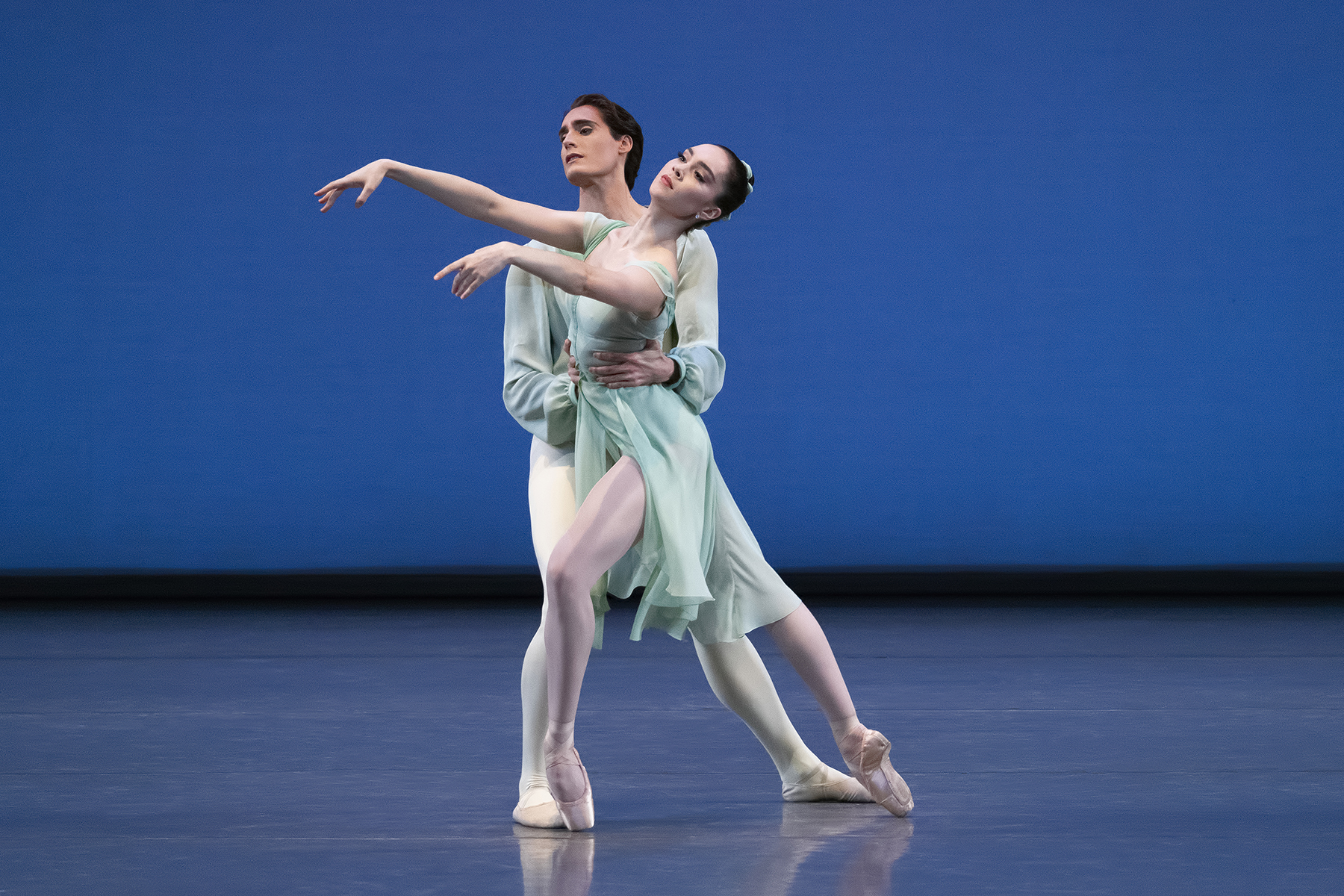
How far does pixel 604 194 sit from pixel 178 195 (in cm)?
362

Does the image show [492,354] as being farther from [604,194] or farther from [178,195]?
[604,194]

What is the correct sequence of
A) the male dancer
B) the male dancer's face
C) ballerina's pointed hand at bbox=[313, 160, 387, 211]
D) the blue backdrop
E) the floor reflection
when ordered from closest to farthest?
the floor reflection
ballerina's pointed hand at bbox=[313, 160, 387, 211]
the male dancer
the male dancer's face
the blue backdrop

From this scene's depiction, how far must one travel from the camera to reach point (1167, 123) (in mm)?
5680

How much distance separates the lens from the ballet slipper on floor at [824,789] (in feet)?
8.35

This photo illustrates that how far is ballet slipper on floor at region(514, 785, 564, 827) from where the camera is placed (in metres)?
2.37

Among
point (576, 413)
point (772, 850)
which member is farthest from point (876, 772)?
point (576, 413)

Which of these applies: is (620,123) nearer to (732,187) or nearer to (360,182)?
(732,187)

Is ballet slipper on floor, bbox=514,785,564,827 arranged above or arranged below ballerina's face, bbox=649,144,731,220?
below

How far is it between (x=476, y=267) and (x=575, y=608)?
55 centimetres

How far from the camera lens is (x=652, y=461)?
236cm

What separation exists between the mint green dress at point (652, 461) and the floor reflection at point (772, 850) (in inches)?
13.1

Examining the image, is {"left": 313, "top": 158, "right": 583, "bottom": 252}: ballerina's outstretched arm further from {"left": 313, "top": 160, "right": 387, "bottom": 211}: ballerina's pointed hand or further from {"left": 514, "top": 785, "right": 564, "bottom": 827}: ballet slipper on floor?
{"left": 514, "top": 785, "right": 564, "bottom": 827}: ballet slipper on floor

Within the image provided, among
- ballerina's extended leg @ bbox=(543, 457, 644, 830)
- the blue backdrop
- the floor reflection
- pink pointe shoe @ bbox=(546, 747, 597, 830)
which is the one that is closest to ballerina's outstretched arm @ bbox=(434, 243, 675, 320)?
ballerina's extended leg @ bbox=(543, 457, 644, 830)

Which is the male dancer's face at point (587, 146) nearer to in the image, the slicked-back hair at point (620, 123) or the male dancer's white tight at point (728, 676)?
the slicked-back hair at point (620, 123)
